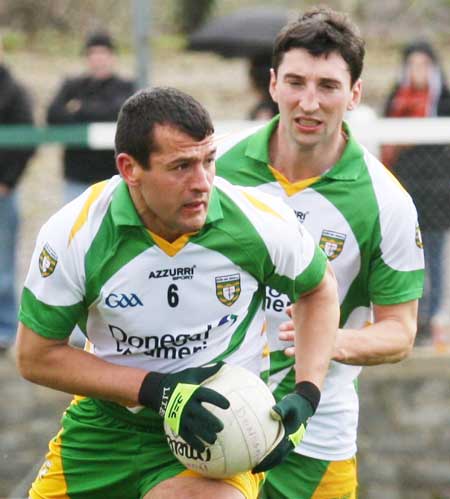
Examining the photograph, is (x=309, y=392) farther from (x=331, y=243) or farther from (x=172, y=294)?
(x=331, y=243)

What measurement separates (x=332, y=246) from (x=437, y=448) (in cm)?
294

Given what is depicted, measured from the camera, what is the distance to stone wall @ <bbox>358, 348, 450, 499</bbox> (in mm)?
6629

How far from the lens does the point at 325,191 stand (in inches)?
181

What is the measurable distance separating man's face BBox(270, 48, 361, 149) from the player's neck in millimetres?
33

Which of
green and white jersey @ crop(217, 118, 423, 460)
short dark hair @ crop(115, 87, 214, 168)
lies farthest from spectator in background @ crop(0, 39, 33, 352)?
short dark hair @ crop(115, 87, 214, 168)

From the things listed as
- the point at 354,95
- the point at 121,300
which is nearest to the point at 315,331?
the point at 121,300

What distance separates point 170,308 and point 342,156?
106cm

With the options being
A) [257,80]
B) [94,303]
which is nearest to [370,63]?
[257,80]

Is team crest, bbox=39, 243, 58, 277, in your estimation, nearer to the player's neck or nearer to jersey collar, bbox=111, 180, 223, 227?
jersey collar, bbox=111, 180, 223, 227

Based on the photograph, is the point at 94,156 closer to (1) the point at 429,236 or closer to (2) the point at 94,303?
(1) the point at 429,236

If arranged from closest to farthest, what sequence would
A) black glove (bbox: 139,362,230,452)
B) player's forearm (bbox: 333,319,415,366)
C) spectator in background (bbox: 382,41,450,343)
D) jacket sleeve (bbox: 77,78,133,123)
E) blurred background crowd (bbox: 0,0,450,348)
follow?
black glove (bbox: 139,362,230,452)
player's forearm (bbox: 333,319,415,366)
spectator in background (bbox: 382,41,450,343)
blurred background crowd (bbox: 0,0,450,348)
jacket sleeve (bbox: 77,78,133,123)

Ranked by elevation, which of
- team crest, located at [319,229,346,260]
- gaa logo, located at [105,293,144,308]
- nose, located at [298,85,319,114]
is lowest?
gaa logo, located at [105,293,144,308]

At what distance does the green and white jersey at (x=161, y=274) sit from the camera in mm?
→ 3861

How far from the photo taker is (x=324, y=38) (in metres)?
4.54
